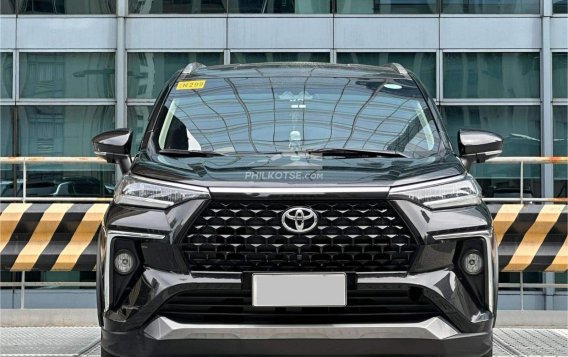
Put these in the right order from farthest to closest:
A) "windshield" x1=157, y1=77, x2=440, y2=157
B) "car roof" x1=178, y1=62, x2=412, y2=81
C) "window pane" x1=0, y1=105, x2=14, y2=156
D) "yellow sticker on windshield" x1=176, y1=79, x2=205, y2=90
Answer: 1. "window pane" x1=0, y1=105, x2=14, y2=156
2. "car roof" x1=178, y1=62, x2=412, y2=81
3. "yellow sticker on windshield" x1=176, y1=79, x2=205, y2=90
4. "windshield" x1=157, y1=77, x2=440, y2=157

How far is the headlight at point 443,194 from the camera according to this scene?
13.5 ft


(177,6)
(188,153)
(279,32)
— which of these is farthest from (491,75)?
(188,153)

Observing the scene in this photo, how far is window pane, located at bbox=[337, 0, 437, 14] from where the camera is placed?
17.1 m

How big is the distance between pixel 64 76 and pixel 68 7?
1.26 metres

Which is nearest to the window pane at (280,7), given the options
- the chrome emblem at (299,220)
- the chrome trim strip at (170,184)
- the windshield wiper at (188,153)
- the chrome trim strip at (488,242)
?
the windshield wiper at (188,153)

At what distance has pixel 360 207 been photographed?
13.4ft

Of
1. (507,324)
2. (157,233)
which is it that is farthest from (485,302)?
(507,324)

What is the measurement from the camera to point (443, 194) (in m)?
4.21

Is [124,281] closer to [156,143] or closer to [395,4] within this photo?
[156,143]

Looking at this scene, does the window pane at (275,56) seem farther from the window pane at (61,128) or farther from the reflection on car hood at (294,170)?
the reflection on car hood at (294,170)

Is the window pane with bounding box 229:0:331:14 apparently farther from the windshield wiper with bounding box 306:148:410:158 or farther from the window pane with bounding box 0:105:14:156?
the windshield wiper with bounding box 306:148:410:158

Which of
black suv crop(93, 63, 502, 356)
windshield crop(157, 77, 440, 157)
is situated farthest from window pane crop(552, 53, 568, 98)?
black suv crop(93, 63, 502, 356)

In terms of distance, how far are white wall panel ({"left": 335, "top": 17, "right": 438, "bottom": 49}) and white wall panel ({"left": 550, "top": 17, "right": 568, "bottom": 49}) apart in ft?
6.73

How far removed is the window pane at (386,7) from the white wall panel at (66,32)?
167 inches
